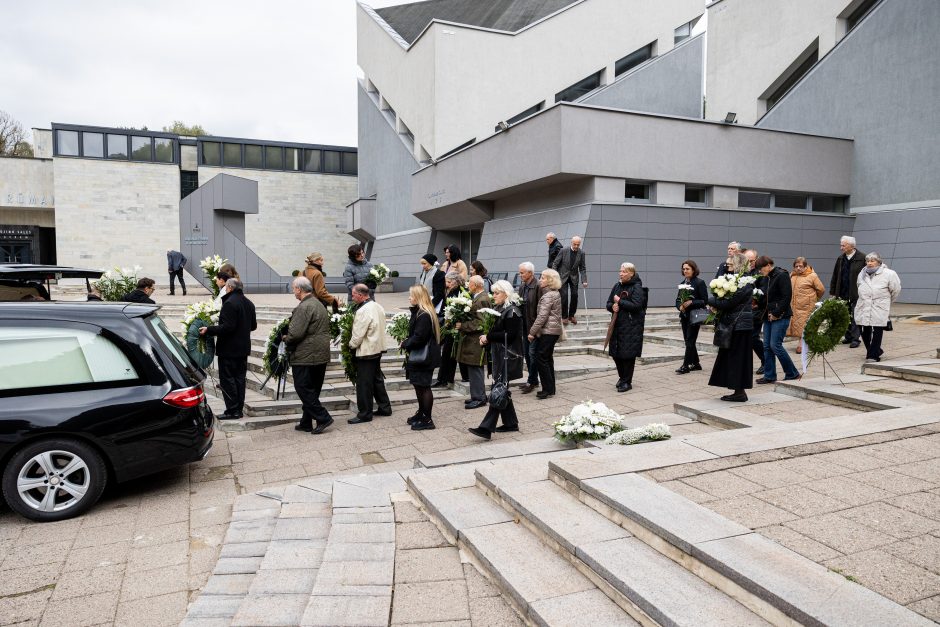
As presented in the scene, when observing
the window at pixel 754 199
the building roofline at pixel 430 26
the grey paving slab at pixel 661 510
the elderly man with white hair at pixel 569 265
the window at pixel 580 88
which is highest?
the building roofline at pixel 430 26

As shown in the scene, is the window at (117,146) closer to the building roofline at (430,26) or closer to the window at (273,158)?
the window at (273,158)

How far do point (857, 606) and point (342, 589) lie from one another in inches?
91.6

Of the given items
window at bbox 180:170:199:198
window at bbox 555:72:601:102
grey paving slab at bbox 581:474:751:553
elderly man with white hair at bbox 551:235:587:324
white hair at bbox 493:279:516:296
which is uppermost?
window at bbox 555:72:601:102

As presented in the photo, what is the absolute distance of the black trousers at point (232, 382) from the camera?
794 cm

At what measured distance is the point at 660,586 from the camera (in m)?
2.84

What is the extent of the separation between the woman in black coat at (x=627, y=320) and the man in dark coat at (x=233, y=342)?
4.76 meters

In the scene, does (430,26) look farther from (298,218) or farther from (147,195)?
(147,195)

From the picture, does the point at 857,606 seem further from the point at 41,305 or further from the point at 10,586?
the point at 41,305

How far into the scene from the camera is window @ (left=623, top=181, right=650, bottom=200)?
16906 millimetres

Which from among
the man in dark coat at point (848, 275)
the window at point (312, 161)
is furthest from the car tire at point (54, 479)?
the window at point (312, 161)

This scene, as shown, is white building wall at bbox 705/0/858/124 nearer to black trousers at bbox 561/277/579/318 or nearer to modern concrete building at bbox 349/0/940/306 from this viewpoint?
modern concrete building at bbox 349/0/940/306

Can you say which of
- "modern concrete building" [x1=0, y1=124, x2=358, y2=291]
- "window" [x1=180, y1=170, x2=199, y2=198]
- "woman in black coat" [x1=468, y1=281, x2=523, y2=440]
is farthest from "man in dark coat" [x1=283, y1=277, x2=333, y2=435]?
"window" [x1=180, y1=170, x2=199, y2=198]

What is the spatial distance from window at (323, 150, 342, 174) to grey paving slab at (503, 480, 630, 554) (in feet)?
131

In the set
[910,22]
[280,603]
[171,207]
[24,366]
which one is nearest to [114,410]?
[24,366]
